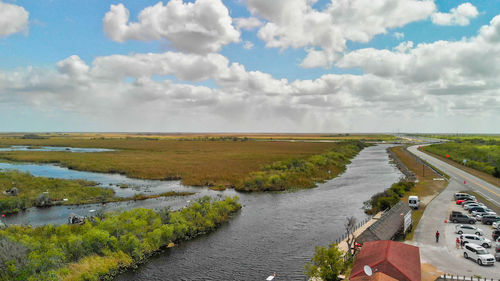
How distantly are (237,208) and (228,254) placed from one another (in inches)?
726

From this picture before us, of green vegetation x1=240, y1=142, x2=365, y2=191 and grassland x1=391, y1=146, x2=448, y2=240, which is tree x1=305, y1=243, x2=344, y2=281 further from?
green vegetation x1=240, y1=142, x2=365, y2=191

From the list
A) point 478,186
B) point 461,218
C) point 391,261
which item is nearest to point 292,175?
point 461,218

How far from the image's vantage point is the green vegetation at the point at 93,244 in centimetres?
2528

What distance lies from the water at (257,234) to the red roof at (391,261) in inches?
264

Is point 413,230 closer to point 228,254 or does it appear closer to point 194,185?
point 228,254

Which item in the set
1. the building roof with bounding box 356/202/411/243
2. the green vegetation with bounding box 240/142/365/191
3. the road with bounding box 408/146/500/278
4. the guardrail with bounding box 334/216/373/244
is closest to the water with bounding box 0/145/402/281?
the guardrail with bounding box 334/216/373/244

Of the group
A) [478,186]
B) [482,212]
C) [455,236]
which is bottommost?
[455,236]

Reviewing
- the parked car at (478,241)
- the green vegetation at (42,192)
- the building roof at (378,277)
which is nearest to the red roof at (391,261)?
the building roof at (378,277)

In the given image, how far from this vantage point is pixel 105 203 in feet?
183

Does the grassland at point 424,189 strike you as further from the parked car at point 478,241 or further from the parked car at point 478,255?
the parked car at point 478,255

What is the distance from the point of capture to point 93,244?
102 ft

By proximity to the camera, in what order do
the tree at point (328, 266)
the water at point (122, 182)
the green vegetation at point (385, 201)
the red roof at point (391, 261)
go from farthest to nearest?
the water at point (122, 182)
the green vegetation at point (385, 201)
the tree at point (328, 266)
the red roof at point (391, 261)

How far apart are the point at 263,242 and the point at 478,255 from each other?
21935 millimetres

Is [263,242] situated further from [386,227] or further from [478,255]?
[478,255]
